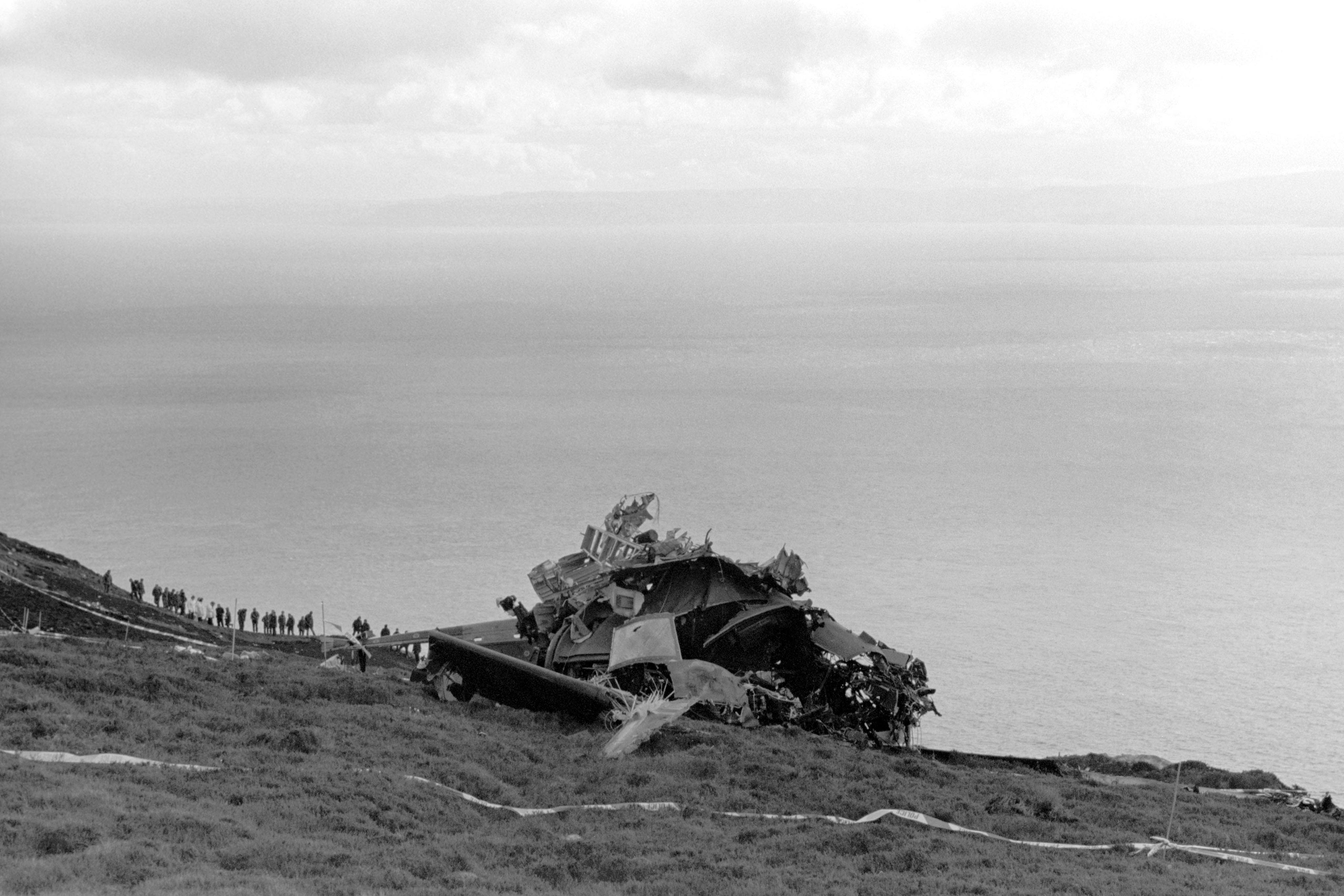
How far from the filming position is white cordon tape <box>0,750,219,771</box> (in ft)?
58.6

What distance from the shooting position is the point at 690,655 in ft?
92.6

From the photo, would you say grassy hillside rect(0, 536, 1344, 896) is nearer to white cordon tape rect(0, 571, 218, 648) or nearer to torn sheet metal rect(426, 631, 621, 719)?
torn sheet metal rect(426, 631, 621, 719)

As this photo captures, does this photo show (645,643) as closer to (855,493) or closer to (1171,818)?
(1171,818)

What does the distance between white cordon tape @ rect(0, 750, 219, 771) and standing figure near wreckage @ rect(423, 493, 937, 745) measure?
8005 mm

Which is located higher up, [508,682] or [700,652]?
[700,652]

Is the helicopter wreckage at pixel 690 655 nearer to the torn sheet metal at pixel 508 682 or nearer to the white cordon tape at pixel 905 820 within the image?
the torn sheet metal at pixel 508 682

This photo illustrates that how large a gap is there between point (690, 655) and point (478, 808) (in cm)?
1049

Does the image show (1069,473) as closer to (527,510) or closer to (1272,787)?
(527,510)

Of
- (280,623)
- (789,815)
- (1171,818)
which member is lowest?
(789,815)

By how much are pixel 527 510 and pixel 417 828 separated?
52.5m

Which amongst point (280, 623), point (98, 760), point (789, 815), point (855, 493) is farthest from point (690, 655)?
point (855, 493)

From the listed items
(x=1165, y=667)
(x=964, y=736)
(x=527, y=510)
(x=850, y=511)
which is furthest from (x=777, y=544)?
(x=964, y=736)

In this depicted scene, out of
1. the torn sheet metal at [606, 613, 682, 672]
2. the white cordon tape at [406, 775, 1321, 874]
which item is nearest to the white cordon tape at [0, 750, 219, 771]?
the white cordon tape at [406, 775, 1321, 874]

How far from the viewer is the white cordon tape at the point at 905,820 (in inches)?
713
